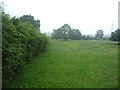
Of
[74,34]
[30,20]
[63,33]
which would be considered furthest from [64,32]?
[30,20]

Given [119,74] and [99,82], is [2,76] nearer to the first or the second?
[99,82]

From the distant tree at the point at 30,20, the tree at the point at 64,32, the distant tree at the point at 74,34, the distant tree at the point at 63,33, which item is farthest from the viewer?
the distant tree at the point at 74,34

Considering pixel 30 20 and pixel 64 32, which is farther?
pixel 64 32

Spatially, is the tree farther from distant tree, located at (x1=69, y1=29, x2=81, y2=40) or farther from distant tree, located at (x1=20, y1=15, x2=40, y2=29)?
distant tree, located at (x1=20, y1=15, x2=40, y2=29)

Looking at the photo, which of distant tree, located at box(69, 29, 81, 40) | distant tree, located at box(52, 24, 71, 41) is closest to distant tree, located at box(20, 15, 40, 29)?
distant tree, located at box(52, 24, 71, 41)

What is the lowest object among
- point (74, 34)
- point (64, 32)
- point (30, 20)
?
point (74, 34)

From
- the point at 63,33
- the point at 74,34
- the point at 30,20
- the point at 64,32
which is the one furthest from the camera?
the point at 74,34

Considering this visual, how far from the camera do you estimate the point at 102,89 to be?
13.5 ft

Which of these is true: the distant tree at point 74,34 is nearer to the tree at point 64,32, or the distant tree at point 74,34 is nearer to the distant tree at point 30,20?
the tree at point 64,32

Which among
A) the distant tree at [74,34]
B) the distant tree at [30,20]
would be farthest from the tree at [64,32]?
the distant tree at [30,20]

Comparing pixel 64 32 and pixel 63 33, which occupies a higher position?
pixel 64 32

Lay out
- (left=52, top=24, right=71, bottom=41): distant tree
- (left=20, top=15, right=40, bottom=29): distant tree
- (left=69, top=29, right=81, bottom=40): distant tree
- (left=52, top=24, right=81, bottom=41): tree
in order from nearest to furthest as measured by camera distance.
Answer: (left=20, top=15, right=40, bottom=29): distant tree → (left=52, top=24, right=71, bottom=41): distant tree → (left=52, top=24, right=81, bottom=41): tree → (left=69, top=29, right=81, bottom=40): distant tree

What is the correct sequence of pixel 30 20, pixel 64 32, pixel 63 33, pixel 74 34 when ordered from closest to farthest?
1. pixel 30 20
2. pixel 63 33
3. pixel 64 32
4. pixel 74 34

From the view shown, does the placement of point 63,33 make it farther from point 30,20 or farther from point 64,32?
point 30,20
